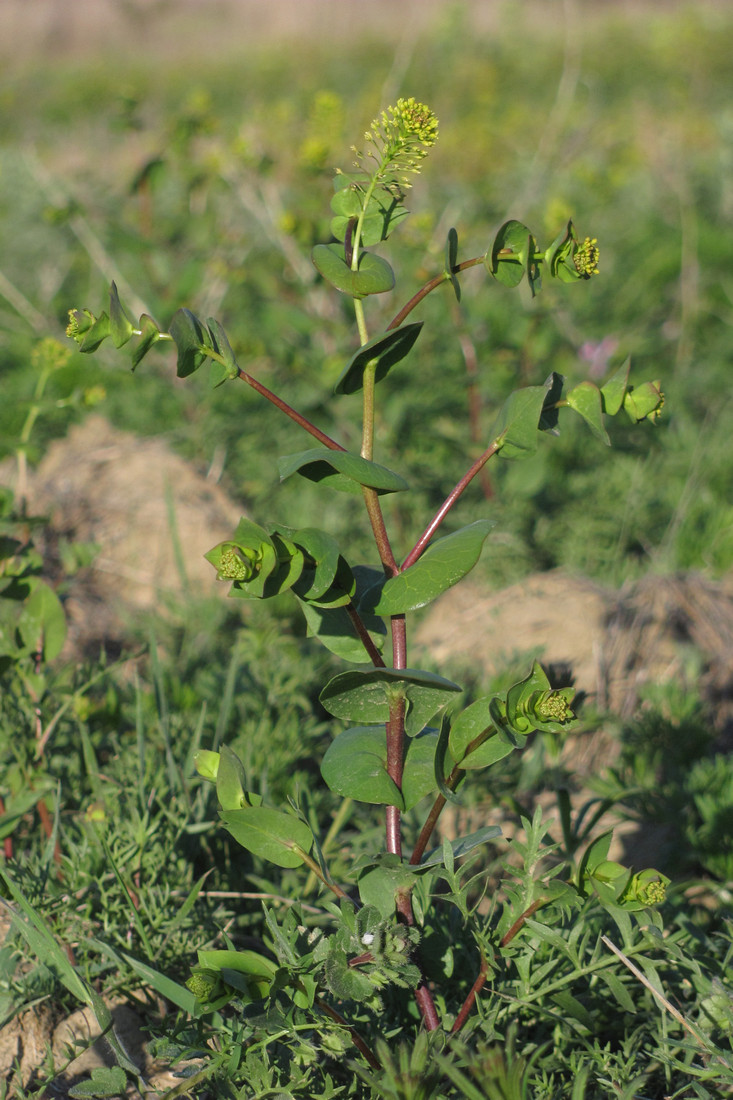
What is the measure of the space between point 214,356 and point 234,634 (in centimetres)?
144

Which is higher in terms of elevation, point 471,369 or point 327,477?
point 327,477

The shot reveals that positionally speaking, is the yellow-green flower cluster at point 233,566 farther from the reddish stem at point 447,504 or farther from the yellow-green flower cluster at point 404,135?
the yellow-green flower cluster at point 404,135

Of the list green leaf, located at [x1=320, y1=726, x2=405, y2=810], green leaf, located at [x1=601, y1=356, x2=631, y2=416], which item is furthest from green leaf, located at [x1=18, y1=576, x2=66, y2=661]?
green leaf, located at [x1=601, y1=356, x2=631, y2=416]

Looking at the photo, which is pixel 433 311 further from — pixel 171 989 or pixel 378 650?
pixel 171 989

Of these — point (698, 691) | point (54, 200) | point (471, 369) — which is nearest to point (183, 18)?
point (54, 200)

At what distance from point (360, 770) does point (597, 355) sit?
2178mm

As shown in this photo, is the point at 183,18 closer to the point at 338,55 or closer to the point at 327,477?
the point at 338,55

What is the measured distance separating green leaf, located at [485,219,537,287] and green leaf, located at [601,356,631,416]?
0.51 feet

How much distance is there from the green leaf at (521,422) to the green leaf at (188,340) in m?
0.35

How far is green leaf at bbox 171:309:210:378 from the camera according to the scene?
0.97m

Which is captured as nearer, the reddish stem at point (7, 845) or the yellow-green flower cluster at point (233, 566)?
the yellow-green flower cluster at point (233, 566)

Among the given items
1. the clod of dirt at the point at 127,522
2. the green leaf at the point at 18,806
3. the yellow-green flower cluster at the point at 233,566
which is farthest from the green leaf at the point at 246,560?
the clod of dirt at the point at 127,522

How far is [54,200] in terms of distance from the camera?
4012 mm

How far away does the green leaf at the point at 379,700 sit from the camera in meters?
1.09
